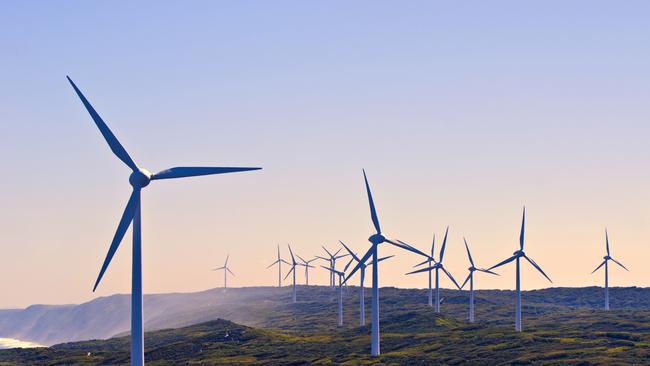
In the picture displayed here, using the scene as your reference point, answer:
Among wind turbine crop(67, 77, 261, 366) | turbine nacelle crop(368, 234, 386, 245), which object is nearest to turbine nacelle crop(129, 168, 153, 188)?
wind turbine crop(67, 77, 261, 366)

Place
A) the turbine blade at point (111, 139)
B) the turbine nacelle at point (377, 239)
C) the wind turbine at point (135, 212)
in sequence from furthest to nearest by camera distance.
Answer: the turbine nacelle at point (377, 239) < the turbine blade at point (111, 139) < the wind turbine at point (135, 212)

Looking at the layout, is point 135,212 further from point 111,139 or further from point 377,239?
point 377,239

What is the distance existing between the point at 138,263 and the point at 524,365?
99.4 m

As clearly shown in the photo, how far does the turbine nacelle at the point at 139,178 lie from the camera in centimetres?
12406

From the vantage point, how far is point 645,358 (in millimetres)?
197500

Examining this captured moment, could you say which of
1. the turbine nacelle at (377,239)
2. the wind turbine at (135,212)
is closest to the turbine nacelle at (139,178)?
the wind turbine at (135,212)

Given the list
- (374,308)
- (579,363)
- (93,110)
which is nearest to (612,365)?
(579,363)

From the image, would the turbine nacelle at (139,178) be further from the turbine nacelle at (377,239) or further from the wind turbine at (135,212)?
the turbine nacelle at (377,239)

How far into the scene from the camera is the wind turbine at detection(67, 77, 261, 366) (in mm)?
122188

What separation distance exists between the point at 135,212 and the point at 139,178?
4958 mm

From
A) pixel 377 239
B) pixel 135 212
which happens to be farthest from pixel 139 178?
pixel 377 239

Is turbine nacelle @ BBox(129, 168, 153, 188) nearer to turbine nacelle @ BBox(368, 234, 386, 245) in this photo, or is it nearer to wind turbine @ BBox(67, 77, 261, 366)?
wind turbine @ BBox(67, 77, 261, 366)

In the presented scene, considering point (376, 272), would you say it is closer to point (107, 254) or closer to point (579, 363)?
point (579, 363)

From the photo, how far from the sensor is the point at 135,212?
126 m
